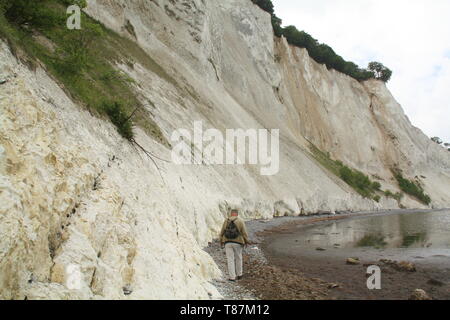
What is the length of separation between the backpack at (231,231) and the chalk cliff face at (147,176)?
831mm

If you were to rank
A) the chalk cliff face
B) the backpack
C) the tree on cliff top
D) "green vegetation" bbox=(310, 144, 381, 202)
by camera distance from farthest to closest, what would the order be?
the tree on cliff top
"green vegetation" bbox=(310, 144, 381, 202)
the backpack
the chalk cliff face

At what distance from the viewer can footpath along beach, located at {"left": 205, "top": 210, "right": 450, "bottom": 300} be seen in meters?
7.55

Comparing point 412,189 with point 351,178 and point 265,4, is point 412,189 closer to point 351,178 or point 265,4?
point 351,178

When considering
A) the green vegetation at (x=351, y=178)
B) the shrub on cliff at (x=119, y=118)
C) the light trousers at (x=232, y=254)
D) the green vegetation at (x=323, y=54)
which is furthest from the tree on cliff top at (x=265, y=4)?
the light trousers at (x=232, y=254)

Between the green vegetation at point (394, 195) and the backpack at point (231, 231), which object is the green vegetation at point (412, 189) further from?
the backpack at point (231, 231)

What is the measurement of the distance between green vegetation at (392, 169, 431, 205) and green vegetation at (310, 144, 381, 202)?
34.4ft

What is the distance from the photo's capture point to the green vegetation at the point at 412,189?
62281 millimetres

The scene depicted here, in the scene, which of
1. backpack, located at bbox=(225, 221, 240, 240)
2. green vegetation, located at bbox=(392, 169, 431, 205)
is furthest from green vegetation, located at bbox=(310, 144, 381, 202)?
backpack, located at bbox=(225, 221, 240, 240)

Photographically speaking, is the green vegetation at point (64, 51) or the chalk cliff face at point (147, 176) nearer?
the chalk cliff face at point (147, 176)

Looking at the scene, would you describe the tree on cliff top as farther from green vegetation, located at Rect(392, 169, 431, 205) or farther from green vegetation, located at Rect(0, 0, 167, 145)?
green vegetation, located at Rect(0, 0, 167, 145)

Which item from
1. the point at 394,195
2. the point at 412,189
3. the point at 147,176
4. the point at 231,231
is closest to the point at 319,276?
the point at 231,231

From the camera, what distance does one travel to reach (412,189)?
2462 inches
